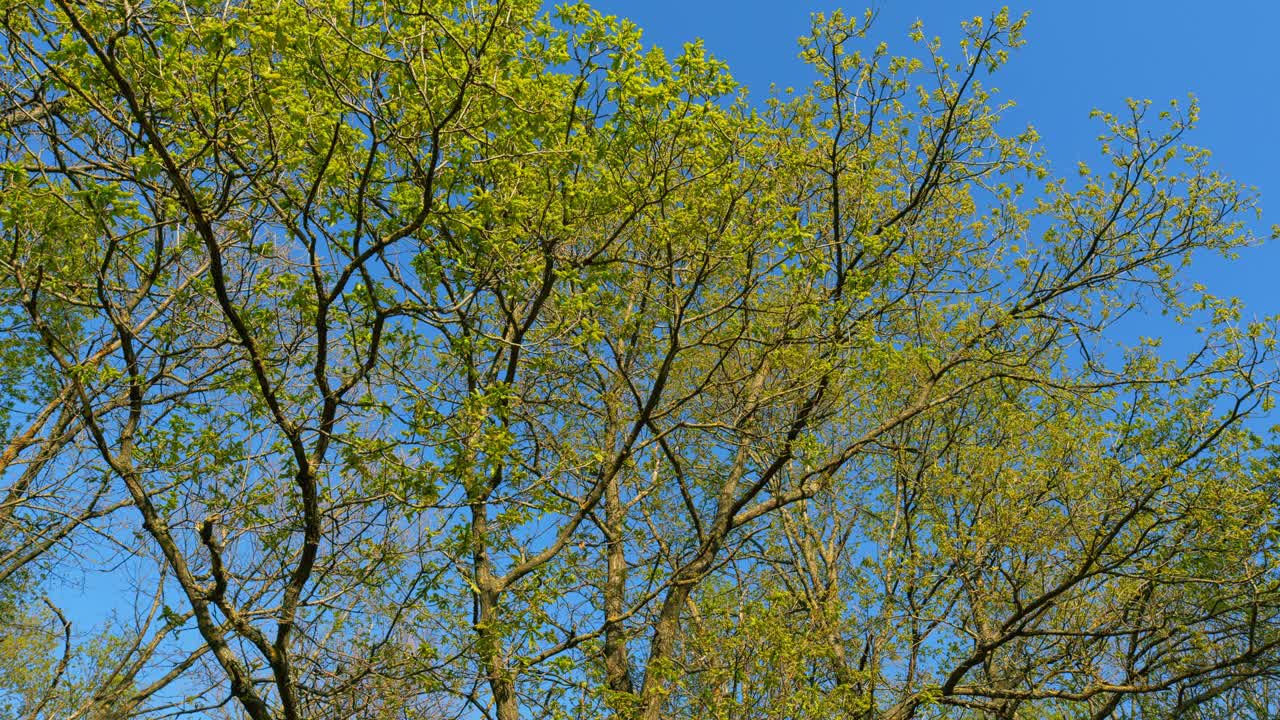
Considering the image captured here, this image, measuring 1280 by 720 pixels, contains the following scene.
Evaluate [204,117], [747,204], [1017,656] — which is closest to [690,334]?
[747,204]

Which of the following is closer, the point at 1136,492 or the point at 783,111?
the point at 1136,492

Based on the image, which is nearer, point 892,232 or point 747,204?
point 747,204

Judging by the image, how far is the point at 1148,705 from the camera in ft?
46.2

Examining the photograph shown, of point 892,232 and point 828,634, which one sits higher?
point 892,232

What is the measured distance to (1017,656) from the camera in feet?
39.5

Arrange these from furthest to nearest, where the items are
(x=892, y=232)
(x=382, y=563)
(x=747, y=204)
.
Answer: (x=892, y=232) → (x=747, y=204) → (x=382, y=563)

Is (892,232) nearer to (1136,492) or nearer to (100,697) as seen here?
(1136,492)

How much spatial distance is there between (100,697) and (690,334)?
804 centimetres

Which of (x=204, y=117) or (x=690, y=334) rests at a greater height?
(x=690, y=334)

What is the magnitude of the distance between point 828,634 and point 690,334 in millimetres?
4174

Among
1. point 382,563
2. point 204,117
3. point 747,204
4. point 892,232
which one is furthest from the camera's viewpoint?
point 892,232

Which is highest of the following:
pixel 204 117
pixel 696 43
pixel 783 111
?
pixel 783 111

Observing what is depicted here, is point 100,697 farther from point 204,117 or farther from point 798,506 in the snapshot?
point 798,506

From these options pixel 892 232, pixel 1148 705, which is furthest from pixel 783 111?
pixel 1148 705
